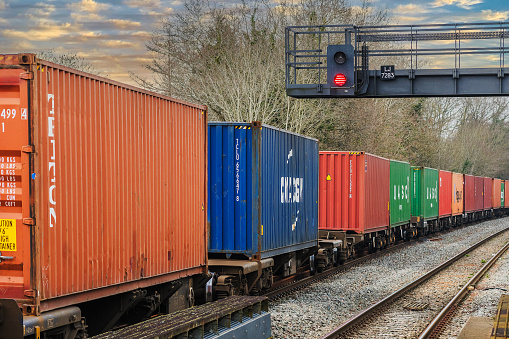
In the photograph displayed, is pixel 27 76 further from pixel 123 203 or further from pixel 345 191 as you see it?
pixel 345 191

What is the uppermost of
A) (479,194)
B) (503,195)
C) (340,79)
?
(340,79)

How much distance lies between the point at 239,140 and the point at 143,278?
4604 millimetres

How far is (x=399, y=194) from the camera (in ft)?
92.8

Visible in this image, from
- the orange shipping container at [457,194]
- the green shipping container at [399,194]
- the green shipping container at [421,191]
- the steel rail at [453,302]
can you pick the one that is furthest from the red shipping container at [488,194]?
the steel rail at [453,302]

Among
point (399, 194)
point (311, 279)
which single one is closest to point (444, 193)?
point (399, 194)

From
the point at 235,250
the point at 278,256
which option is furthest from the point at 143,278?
the point at 278,256

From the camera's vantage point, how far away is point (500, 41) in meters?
15.1

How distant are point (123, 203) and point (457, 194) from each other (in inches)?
1554

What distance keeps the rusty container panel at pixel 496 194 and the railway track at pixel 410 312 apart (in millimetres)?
46943

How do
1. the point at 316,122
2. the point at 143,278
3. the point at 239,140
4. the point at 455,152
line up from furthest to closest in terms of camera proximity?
the point at 455,152 → the point at 316,122 → the point at 239,140 → the point at 143,278

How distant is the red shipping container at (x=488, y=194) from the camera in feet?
190

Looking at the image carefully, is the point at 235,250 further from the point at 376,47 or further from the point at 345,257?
the point at 376,47

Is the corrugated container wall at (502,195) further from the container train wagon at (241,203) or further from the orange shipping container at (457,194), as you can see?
the container train wagon at (241,203)

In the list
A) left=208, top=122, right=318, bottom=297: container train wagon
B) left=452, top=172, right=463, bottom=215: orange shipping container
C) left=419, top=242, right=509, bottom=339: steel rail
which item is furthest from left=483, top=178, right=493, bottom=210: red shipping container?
left=208, top=122, right=318, bottom=297: container train wagon
